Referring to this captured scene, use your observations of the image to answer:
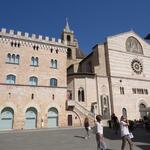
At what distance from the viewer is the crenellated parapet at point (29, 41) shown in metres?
30.3

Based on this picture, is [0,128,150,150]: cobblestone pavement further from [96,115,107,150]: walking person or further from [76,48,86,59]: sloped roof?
[76,48,86,59]: sloped roof

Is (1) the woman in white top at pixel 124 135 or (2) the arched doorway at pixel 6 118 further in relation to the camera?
(2) the arched doorway at pixel 6 118

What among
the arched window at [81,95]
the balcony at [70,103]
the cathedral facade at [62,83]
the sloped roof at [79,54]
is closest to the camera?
the cathedral facade at [62,83]

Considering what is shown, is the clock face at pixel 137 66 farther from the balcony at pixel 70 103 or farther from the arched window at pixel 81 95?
the balcony at pixel 70 103

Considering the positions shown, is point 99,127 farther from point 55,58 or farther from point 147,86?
point 147,86

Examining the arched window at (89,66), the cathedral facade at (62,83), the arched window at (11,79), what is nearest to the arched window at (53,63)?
the cathedral facade at (62,83)

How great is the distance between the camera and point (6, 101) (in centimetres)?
2783

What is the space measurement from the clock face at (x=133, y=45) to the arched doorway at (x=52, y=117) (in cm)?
2172

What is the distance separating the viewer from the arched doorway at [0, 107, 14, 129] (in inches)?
1078

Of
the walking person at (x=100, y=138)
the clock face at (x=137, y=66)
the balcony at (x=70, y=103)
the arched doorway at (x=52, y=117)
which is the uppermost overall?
the clock face at (x=137, y=66)

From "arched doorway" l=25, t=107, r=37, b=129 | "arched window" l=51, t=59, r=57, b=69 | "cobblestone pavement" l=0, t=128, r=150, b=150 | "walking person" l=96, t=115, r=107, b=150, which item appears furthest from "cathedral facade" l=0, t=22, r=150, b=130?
"walking person" l=96, t=115, r=107, b=150

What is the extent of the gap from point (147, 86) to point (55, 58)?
21.1 meters

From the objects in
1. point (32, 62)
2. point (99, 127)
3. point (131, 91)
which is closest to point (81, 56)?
point (131, 91)

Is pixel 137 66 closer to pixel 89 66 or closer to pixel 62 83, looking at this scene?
pixel 89 66
